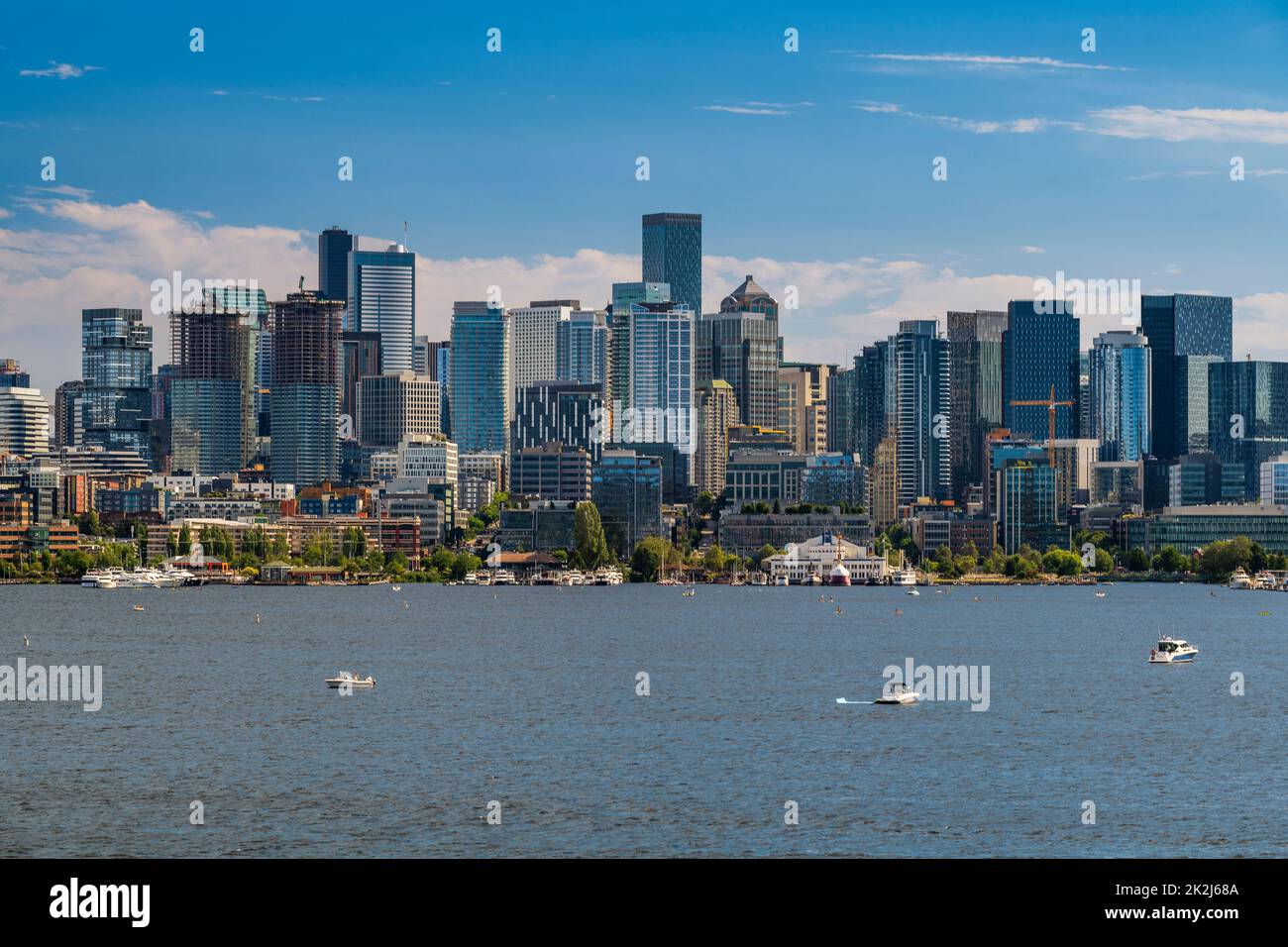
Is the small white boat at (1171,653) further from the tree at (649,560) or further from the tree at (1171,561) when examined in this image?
the tree at (1171,561)

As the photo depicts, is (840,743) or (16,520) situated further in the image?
(16,520)

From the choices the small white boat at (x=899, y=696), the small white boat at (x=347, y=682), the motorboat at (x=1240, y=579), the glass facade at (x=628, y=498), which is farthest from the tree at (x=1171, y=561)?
the small white boat at (x=347, y=682)

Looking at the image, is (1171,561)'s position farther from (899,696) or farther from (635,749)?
(635,749)
